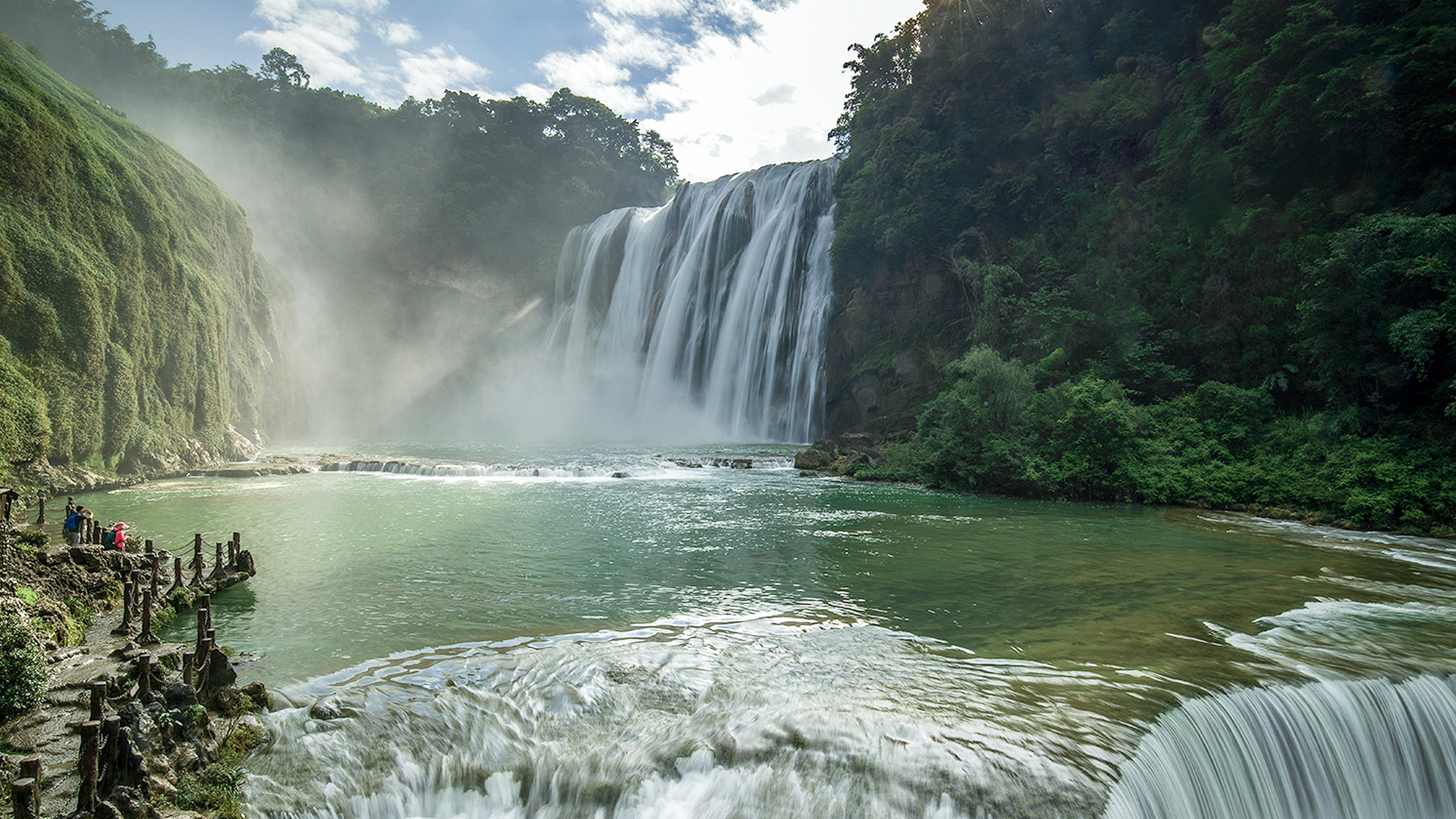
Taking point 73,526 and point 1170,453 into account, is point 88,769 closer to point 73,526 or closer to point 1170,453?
point 73,526

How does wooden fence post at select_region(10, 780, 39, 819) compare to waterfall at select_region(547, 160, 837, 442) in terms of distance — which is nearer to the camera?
wooden fence post at select_region(10, 780, 39, 819)

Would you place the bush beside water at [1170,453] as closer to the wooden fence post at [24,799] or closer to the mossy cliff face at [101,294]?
the wooden fence post at [24,799]

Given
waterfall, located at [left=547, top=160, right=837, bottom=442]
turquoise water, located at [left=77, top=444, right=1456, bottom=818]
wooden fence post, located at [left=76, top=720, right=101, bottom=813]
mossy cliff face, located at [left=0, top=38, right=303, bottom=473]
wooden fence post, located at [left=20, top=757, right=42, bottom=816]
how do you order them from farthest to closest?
waterfall, located at [left=547, top=160, right=837, bottom=442]
mossy cliff face, located at [left=0, top=38, right=303, bottom=473]
turquoise water, located at [left=77, top=444, right=1456, bottom=818]
wooden fence post, located at [left=76, top=720, right=101, bottom=813]
wooden fence post, located at [left=20, top=757, right=42, bottom=816]

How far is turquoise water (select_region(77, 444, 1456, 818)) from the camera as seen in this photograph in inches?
211

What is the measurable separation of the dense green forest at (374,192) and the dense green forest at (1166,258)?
3861 centimetres

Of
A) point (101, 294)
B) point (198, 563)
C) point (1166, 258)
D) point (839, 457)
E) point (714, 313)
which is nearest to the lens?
point (198, 563)

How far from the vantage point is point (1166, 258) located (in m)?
24.4

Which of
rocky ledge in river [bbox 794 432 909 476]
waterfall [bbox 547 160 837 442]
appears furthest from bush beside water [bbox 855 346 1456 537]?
waterfall [bbox 547 160 837 442]

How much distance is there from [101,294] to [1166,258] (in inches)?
1312

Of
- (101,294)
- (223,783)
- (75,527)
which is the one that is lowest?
(223,783)

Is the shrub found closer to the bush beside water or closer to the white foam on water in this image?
the white foam on water

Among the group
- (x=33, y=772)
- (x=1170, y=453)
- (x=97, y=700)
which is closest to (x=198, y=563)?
(x=97, y=700)

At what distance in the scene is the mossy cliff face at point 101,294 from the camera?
17.2 m

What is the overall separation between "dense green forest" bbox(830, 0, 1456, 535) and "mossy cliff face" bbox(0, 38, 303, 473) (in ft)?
75.6
